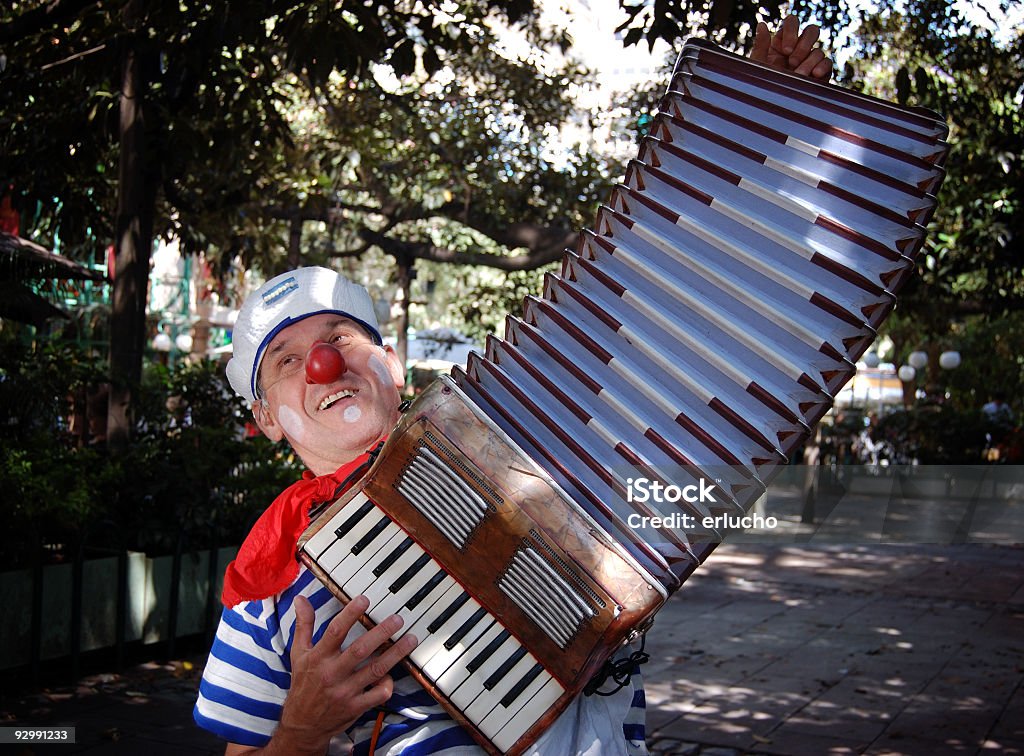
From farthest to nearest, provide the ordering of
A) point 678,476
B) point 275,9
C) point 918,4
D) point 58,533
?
point 918,4 < point 58,533 < point 275,9 < point 678,476

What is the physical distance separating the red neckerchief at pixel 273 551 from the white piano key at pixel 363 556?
0.17 meters

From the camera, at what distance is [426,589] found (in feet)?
5.49

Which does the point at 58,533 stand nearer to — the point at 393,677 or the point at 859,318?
the point at 393,677

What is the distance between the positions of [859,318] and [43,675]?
5.90 m

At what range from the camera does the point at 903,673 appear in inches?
291

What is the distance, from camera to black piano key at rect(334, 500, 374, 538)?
1697mm

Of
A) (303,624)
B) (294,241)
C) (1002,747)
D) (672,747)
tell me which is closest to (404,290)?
(294,241)

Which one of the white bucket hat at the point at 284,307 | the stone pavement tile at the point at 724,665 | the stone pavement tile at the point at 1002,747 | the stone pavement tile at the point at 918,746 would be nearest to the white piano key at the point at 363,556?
the white bucket hat at the point at 284,307

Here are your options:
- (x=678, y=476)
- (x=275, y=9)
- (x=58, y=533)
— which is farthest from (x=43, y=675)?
(x=678, y=476)

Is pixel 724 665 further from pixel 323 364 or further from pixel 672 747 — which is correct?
pixel 323 364

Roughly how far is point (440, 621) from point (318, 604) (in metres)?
0.31

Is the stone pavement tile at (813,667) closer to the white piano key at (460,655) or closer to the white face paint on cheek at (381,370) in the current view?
the white face paint on cheek at (381,370)

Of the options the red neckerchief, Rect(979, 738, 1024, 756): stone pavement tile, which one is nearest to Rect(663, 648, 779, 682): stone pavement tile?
Rect(979, 738, 1024, 756): stone pavement tile

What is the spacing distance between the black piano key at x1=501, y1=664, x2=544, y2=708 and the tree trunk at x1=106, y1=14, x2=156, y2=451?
20.5ft
